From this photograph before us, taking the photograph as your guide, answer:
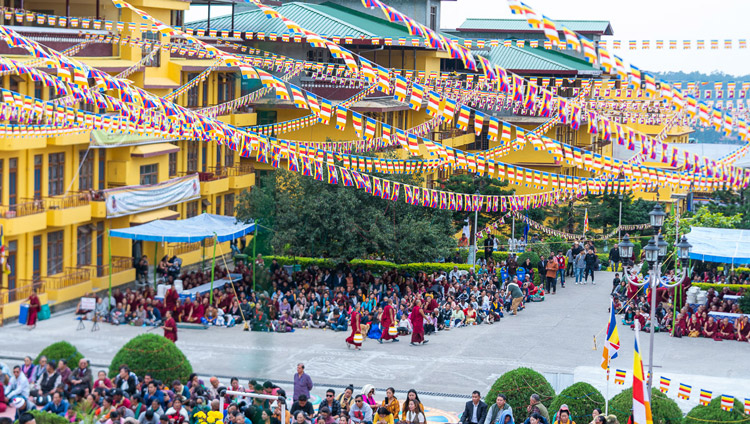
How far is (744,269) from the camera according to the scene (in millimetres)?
40281

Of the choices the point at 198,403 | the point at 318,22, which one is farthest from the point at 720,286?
the point at 318,22

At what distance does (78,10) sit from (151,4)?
3015 mm

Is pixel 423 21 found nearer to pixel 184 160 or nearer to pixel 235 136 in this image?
pixel 184 160

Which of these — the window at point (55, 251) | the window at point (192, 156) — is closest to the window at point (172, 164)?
the window at point (192, 156)

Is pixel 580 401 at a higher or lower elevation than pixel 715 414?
lower

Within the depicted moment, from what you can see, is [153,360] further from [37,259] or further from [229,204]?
[229,204]

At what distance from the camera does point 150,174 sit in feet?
133

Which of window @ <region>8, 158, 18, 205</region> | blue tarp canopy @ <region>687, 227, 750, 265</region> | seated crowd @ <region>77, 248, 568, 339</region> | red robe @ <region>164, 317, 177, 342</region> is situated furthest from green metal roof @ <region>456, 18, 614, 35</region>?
red robe @ <region>164, 317, 177, 342</region>

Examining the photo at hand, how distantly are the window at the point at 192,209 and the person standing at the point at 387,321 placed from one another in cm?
1569

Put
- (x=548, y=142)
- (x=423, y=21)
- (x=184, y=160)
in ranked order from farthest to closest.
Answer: (x=423, y=21) → (x=184, y=160) → (x=548, y=142)

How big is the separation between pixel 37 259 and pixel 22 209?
69.3 inches

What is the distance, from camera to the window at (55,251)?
1373 inches

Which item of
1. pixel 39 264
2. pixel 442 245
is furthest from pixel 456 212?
pixel 39 264

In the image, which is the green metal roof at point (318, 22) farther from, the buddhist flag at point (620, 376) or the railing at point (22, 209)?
the buddhist flag at point (620, 376)
